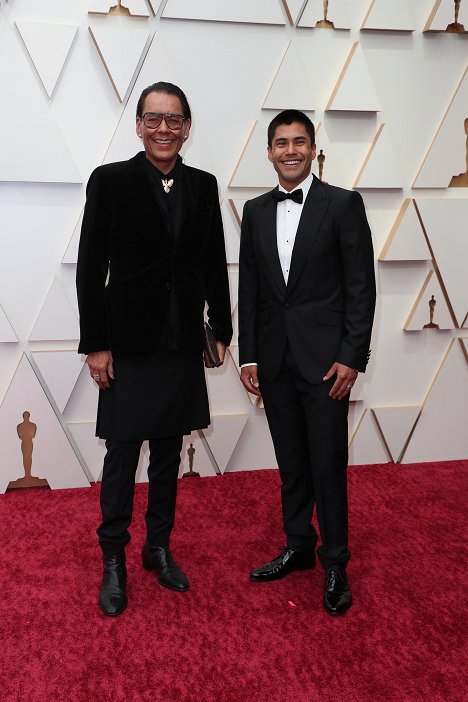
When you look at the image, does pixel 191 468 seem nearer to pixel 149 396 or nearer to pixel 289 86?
pixel 149 396

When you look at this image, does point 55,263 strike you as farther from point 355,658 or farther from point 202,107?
point 355,658

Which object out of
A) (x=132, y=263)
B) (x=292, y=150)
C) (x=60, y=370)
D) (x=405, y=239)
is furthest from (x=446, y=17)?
(x=60, y=370)

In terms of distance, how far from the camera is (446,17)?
2883mm

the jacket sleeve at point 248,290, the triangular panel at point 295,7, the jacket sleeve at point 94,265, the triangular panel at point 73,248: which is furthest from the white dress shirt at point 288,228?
the triangular panel at point 295,7

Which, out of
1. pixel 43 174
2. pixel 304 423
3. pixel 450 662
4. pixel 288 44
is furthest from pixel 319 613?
pixel 288 44

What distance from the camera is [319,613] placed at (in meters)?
1.93

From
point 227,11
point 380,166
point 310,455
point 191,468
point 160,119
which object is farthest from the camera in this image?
point 191,468

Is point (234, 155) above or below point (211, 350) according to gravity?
above

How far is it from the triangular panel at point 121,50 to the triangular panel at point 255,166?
1.87ft

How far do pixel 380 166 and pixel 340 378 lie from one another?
1.47 metres

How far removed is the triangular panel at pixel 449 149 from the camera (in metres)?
2.95

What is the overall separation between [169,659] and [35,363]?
1570mm

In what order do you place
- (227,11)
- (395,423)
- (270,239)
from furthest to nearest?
(395,423) < (227,11) < (270,239)

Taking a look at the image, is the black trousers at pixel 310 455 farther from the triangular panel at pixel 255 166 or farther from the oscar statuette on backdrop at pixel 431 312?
the oscar statuette on backdrop at pixel 431 312
